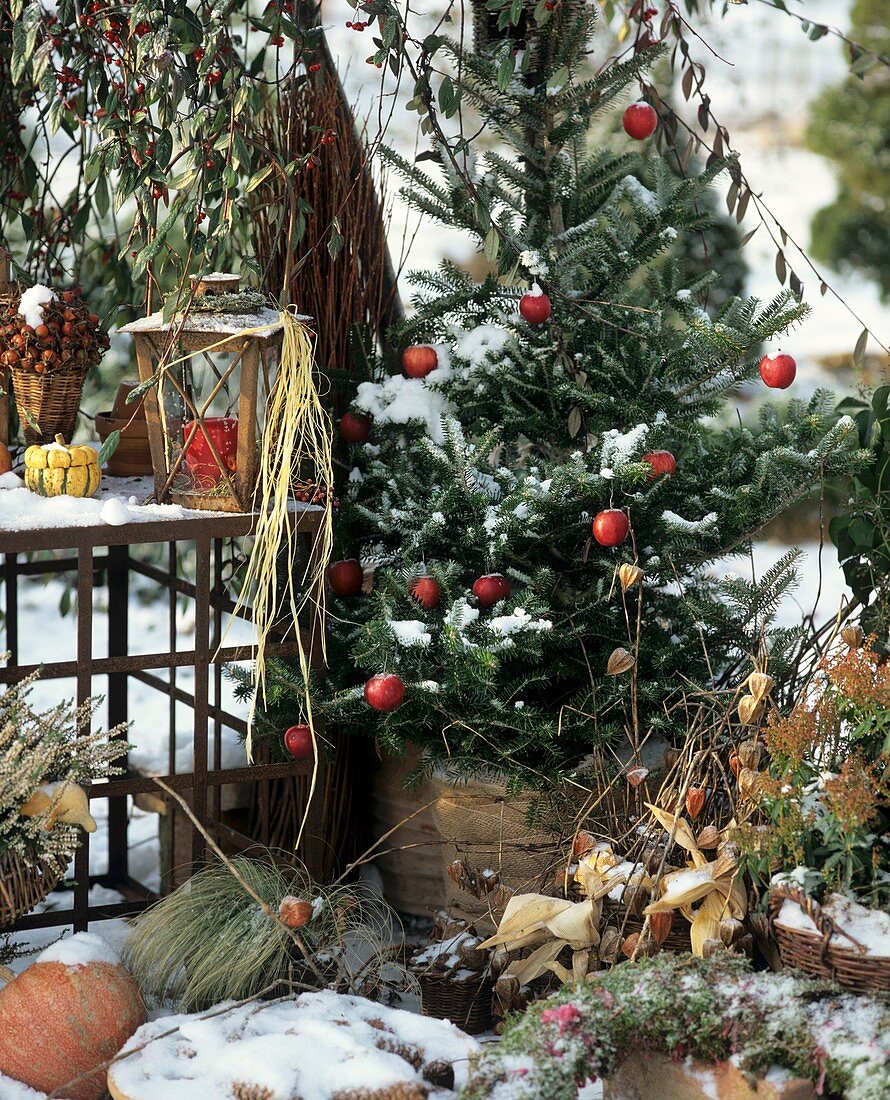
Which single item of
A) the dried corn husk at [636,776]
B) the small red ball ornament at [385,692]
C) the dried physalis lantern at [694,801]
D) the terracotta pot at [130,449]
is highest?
the terracotta pot at [130,449]

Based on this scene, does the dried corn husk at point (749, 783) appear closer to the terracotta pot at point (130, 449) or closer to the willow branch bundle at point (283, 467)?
the willow branch bundle at point (283, 467)

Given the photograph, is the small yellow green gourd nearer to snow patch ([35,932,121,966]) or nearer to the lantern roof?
the lantern roof

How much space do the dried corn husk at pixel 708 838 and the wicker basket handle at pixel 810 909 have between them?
157mm

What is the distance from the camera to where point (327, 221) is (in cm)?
280

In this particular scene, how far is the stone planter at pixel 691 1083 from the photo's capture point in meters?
1.79

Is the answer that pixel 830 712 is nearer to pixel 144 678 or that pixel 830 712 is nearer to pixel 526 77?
pixel 526 77

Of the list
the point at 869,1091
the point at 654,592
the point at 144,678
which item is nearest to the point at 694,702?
the point at 654,592

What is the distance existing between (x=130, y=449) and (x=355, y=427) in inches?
19.2

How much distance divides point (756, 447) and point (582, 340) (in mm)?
433

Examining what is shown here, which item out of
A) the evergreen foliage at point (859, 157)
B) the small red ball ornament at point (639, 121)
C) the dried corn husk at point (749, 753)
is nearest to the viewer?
the dried corn husk at point (749, 753)

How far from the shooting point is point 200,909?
2375mm

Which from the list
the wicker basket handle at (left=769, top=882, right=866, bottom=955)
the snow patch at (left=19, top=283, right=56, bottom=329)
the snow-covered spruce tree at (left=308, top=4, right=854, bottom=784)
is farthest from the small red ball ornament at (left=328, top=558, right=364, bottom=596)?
the wicker basket handle at (left=769, top=882, right=866, bottom=955)

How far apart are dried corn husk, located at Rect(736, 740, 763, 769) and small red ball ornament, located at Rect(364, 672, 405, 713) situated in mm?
620

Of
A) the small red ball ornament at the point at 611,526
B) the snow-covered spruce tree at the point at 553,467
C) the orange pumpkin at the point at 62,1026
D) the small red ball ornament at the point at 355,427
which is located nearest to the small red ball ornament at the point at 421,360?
the snow-covered spruce tree at the point at 553,467
